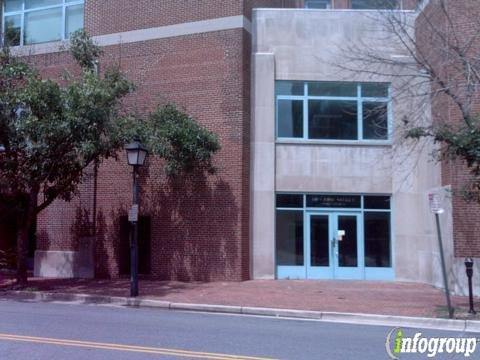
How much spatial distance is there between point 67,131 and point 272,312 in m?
7.31

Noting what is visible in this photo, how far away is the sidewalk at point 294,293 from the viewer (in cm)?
1516

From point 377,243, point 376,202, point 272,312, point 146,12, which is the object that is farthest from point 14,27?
point 272,312

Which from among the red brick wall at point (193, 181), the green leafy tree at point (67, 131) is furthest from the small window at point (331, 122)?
the green leafy tree at point (67, 131)

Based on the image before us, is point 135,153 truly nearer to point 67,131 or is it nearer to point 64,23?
point 67,131

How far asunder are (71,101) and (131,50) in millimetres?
6221

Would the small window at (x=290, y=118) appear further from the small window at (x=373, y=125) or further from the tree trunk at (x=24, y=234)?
the tree trunk at (x=24, y=234)

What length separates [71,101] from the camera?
55.8ft

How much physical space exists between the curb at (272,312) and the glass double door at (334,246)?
710cm

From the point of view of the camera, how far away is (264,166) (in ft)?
71.2

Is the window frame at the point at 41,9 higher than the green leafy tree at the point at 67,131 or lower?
higher

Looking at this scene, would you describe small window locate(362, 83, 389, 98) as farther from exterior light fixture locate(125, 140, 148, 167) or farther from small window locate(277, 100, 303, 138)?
exterior light fixture locate(125, 140, 148, 167)

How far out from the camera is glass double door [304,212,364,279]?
71.0ft

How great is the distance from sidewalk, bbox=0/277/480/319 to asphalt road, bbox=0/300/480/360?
1.86m

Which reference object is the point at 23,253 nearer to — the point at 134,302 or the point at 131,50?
the point at 134,302
